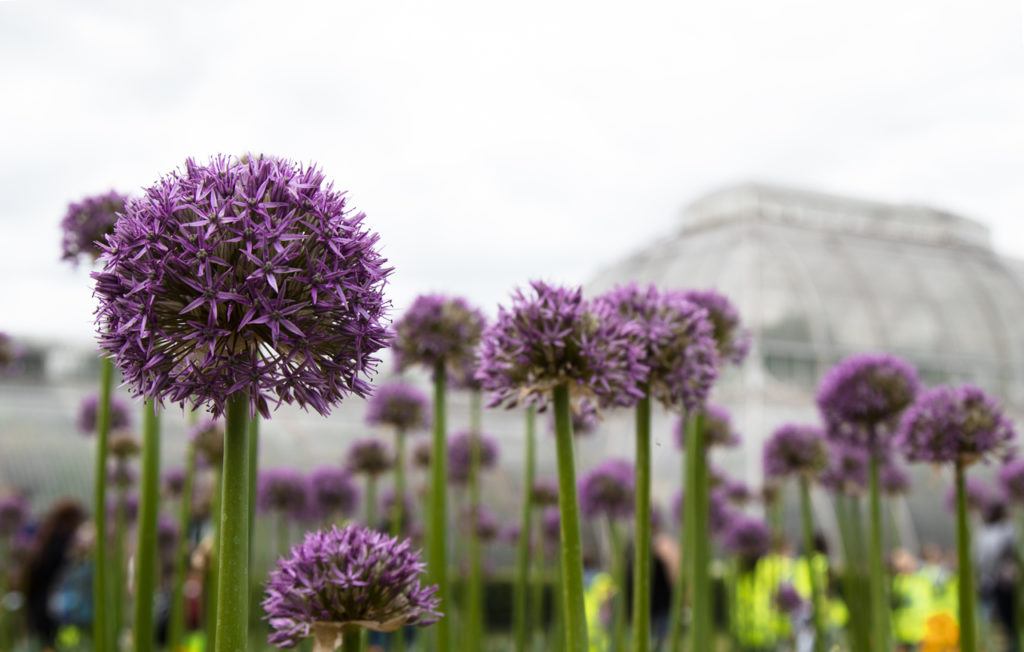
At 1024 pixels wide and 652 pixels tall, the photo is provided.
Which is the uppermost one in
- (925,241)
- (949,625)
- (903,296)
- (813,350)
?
(925,241)

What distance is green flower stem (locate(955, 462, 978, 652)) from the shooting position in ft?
12.6

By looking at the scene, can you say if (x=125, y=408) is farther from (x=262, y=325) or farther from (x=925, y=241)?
(x=925, y=241)

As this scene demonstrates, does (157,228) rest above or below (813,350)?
below

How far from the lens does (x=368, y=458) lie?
7855 millimetres

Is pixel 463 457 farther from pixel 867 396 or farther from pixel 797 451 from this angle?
pixel 867 396

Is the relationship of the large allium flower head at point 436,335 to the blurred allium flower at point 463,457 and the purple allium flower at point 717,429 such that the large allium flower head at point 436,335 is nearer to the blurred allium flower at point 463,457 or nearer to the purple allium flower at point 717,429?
the purple allium flower at point 717,429

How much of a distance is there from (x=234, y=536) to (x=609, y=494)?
19.9ft

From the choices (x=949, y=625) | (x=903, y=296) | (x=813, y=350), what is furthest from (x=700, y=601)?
(x=903, y=296)

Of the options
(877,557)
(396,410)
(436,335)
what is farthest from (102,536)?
(877,557)

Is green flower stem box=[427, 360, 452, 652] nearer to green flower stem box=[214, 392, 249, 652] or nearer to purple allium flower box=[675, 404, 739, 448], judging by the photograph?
green flower stem box=[214, 392, 249, 652]

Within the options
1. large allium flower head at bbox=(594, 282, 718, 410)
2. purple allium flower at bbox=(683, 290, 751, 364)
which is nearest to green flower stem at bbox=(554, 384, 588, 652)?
large allium flower head at bbox=(594, 282, 718, 410)

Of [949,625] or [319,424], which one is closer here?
[949,625]

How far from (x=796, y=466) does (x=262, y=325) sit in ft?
18.0

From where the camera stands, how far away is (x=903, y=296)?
33.7 metres
